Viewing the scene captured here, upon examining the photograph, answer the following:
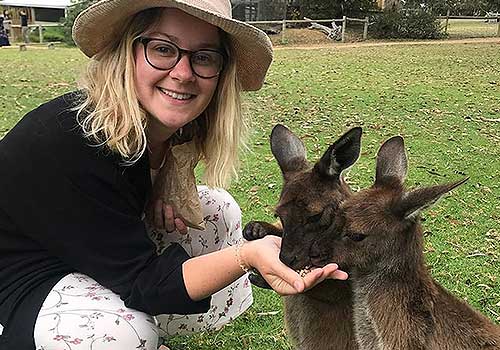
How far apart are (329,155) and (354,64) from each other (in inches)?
486

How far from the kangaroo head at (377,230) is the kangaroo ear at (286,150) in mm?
264

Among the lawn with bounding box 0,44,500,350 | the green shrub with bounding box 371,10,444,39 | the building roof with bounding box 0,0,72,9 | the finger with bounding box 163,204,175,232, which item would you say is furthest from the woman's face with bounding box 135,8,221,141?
the building roof with bounding box 0,0,72,9

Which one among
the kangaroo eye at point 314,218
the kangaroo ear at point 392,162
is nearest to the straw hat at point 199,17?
the kangaroo ear at point 392,162

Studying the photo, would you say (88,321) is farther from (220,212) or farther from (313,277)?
(220,212)

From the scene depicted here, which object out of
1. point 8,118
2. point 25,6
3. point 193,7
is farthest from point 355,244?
point 25,6

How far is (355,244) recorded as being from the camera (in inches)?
79.4

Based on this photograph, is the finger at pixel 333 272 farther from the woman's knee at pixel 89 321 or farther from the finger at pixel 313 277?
the woman's knee at pixel 89 321

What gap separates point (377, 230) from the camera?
202 centimetres

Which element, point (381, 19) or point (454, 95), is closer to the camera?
point (454, 95)

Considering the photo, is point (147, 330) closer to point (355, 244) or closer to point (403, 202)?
point (355, 244)

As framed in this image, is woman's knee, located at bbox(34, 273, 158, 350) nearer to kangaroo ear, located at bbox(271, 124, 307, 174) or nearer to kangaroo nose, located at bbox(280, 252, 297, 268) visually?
kangaroo nose, located at bbox(280, 252, 297, 268)

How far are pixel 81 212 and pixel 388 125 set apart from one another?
18.6ft

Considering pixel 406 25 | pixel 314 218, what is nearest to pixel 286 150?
pixel 314 218

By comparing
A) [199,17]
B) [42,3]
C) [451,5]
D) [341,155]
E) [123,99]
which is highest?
[199,17]
